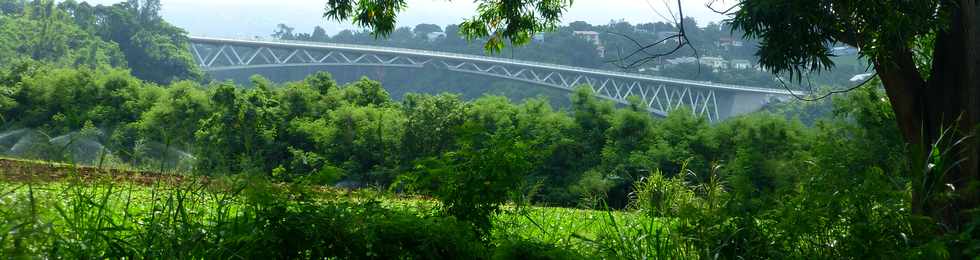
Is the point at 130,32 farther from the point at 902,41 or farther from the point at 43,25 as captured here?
the point at 902,41

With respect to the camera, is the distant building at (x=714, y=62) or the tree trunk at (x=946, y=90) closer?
the tree trunk at (x=946, y=90)

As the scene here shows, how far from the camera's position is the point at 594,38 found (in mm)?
66750

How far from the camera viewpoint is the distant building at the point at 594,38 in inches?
2514

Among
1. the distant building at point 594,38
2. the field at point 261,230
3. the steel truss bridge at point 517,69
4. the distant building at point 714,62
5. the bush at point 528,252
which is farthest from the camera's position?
the distant building at point 594,38

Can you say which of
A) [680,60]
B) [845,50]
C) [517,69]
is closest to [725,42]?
[680,60]

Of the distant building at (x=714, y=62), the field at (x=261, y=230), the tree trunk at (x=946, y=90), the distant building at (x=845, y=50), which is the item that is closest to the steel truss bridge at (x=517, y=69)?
the distant building at (x=845, y=50)

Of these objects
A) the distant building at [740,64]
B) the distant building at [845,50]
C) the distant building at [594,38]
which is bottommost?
the distant building at [740,64]

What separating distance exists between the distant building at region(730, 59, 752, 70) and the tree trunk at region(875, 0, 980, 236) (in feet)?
182

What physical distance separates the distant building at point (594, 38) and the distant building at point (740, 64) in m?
7.79

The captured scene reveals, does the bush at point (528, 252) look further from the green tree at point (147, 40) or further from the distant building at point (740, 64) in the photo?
the distant building at point (740, 64)

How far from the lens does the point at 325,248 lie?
3.68m

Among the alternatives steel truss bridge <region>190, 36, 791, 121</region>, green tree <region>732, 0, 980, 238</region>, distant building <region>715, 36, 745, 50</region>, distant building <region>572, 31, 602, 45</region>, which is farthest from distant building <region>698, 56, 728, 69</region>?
green tree <region>732, 0, 980, 238</region>

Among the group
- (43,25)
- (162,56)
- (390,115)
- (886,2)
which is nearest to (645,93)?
(390,115)

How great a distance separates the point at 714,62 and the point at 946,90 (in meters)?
54.1
